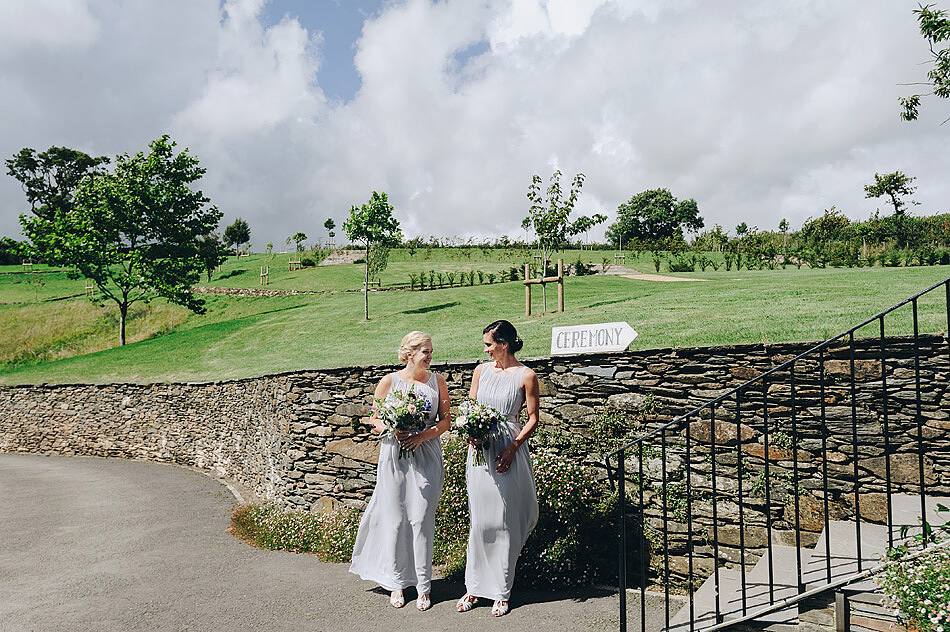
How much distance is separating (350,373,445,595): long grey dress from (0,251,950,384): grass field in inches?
140

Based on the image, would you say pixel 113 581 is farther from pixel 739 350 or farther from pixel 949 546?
pixel 949 546

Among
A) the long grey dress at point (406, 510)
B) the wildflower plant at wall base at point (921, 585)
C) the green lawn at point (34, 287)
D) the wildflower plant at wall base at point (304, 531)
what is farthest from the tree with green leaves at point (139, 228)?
the wildflower plant at wall base at point (921, 585)

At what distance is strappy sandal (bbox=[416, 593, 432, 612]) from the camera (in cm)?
537

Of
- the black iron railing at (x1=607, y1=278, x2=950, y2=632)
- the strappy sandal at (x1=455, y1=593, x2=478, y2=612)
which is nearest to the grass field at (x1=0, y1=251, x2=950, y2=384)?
the black iron railing at (x1=607, y1=278, x2=950, y2=632)

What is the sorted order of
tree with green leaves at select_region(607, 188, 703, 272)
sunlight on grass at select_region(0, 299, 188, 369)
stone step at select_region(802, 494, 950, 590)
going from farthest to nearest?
tree with green leaves at select_region(607, 188, 703, 272)
sunlight on grass at select_region(0, 299, 188, 369)
stone step at select_region(802, 494, 950, 590)

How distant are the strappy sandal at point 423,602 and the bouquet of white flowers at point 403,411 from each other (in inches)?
49.1

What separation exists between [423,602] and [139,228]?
89.4 ft

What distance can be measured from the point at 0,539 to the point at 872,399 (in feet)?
34.8

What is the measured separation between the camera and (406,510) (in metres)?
5.64

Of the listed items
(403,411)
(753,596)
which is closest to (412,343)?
(403,411)

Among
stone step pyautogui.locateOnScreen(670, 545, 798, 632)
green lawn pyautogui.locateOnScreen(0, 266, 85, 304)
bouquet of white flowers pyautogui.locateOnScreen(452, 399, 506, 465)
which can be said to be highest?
green lawn pyautogui.locateOnScreen(0, 266, 85, 304)

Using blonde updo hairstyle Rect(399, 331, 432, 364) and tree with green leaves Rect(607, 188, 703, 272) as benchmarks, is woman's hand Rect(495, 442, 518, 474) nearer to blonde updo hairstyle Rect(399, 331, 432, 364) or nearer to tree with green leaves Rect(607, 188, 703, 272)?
blonde updo hairstyle Rect(399, 331, 432, 364)

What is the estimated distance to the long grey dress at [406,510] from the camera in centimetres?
554

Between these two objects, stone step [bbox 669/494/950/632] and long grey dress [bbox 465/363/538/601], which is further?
long grey dress [bbox 465/363/538/601]
